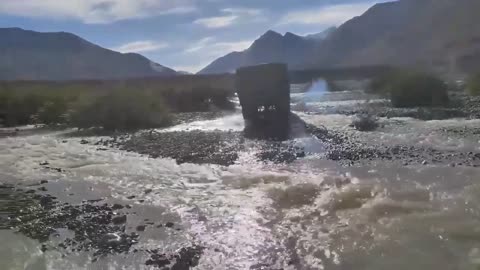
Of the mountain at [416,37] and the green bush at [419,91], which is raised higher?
the mountain at [416,37]

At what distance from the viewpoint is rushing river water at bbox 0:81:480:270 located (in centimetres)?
969

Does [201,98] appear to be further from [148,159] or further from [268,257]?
[268,257]

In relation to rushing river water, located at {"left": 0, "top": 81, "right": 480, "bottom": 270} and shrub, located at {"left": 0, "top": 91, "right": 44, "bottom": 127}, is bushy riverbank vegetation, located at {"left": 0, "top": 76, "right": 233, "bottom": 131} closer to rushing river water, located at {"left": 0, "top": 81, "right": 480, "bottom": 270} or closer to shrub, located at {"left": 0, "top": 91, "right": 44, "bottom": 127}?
shrub, located at {"left": 0, "top": 91, "right": 44, "bottom": 127}

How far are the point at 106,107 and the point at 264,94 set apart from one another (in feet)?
34.5

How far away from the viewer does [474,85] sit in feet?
129

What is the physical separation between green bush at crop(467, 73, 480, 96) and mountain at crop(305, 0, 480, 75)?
2.69 metres

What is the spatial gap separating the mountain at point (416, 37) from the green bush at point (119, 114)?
67.4ft

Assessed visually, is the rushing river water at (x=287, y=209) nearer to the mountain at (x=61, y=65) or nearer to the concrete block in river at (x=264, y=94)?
the concrete block in river at (x=264, y=94)

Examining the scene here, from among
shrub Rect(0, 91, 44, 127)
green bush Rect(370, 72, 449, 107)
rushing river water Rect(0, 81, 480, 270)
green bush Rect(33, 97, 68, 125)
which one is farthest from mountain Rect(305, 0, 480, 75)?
shrub Rect(0, 91, 44, 127)

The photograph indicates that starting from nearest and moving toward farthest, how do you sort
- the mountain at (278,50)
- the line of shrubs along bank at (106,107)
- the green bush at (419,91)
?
the line of shrubs along bank at (106,107)
the green bush at (419,91)
the mountain at (278,50)

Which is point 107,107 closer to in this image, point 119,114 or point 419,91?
point 119,114

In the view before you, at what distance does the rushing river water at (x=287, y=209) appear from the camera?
31.8 ft

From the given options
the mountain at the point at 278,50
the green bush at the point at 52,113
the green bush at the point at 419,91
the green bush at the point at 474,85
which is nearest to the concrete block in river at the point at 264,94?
the green bush at the point at 419,91

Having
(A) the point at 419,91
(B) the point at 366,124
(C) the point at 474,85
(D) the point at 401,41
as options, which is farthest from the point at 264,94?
(D) the point at 401,41
